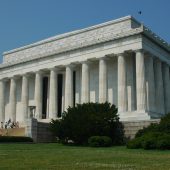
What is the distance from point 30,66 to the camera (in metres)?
80.6

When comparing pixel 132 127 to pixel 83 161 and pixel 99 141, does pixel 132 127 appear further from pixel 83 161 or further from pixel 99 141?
pixel 83 161

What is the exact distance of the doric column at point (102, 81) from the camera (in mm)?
66812

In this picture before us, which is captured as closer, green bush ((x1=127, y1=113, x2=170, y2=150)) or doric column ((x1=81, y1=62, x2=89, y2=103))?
green bush ((x1=127, y1=113, x2=170, y2=150))

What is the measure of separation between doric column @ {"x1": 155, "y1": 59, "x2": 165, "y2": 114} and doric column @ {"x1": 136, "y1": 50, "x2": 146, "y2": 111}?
6.67 metres

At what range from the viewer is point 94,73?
74875 mm

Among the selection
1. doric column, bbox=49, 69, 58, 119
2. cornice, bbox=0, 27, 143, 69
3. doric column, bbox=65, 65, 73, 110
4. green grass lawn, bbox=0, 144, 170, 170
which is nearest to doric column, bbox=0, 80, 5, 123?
cornice, bbox=0, 27, 143, 69

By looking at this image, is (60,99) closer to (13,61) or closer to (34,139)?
(13,61)

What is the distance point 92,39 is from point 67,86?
11216 mm

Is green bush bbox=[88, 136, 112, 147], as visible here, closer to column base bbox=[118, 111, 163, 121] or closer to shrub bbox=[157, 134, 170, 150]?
shrub bbox=[157, 134, 170, 150]

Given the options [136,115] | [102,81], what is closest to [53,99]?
[102,81]

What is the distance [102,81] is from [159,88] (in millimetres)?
11154

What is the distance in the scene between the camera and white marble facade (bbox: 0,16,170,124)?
6406 cm

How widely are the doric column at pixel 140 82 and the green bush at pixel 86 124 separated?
1242cm

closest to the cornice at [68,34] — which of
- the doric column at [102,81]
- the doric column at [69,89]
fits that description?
the doric column at [102,81]
